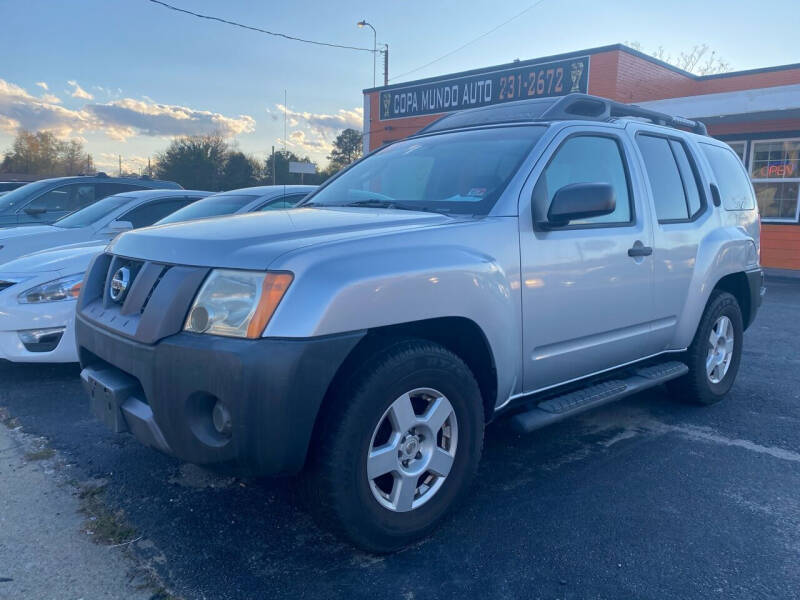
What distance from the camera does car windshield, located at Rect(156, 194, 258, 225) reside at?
601cm

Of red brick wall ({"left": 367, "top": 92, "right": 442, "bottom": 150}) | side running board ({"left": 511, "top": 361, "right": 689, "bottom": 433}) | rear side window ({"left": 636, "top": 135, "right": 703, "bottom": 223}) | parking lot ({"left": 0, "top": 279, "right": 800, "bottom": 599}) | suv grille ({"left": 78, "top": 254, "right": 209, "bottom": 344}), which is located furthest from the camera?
red brick wall ({"left": 367, "top": 92, "right": 442, "bottom": 150})

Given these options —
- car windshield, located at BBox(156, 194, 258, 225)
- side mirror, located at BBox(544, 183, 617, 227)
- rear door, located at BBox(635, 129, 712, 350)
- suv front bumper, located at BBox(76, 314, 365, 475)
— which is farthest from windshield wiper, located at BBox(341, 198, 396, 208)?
car windshield, located at BBox(156, 194, 258, 225)

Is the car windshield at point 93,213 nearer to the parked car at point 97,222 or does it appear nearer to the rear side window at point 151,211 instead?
the parked car at point 97,222

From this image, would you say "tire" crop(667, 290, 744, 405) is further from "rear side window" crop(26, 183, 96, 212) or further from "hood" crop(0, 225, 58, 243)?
"rear side window" crop(26, 183, 96, 212)

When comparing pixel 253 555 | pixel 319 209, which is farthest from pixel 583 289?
pixel 253 555

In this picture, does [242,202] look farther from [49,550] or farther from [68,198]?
[68,198]

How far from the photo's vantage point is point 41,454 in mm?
3529

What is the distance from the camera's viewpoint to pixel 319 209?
3.45 metres

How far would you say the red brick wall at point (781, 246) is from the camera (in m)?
12.9

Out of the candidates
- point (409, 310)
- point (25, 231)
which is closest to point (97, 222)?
point (25, 231)

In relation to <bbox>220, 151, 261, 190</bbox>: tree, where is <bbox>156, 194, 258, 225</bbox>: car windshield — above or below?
below

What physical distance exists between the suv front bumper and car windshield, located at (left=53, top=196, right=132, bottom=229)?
5.19 meters

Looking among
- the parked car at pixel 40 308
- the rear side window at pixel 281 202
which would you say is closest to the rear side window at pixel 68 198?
the rear side window at pixel 281 202

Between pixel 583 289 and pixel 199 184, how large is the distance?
41385mm
